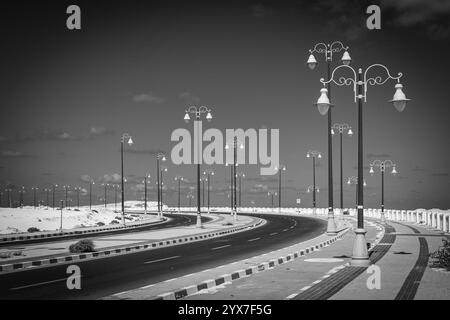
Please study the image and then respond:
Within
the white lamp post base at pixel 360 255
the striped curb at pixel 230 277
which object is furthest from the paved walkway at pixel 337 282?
the white lamp post base at pixel 360 255

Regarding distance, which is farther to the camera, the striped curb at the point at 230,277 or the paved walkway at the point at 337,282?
the paved walkway at the point at 337,282

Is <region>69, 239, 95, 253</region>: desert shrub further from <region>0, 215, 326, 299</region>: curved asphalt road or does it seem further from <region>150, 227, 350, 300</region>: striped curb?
<region>150, 227, 350, 300</region>: striped curb

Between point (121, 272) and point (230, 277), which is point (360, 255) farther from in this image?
point (121, 272)

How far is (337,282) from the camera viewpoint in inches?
602

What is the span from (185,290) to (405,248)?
49.9 ft

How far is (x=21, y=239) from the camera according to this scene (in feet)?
129

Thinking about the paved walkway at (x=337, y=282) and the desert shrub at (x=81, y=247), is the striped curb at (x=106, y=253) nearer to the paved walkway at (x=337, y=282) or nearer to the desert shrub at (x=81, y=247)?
the desert shrub at (x=81, y=247)

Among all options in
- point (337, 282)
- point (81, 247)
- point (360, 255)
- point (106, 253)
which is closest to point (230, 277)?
point (337, 282)

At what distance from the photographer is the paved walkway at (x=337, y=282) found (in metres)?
13.2

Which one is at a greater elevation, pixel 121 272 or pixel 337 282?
pixel 337 282

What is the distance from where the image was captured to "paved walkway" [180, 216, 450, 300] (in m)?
13.2

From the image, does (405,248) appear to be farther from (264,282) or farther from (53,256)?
(53,256)

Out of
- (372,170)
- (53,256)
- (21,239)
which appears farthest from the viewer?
(372,170)
